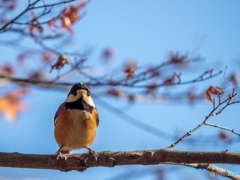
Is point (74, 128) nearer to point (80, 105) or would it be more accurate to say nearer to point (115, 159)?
point (80, 105)

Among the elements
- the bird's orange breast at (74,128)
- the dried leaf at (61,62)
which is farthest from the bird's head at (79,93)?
the dried leaf at (61,62)

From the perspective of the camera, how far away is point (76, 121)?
11.8 ft

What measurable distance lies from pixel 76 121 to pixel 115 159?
2.71 ft

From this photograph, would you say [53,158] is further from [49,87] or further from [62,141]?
[49,87]

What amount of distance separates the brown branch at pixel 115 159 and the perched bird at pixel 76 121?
0.58m

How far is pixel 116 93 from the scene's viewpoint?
17.2ft

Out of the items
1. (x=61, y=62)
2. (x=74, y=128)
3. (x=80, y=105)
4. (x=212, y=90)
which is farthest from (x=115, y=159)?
(x=61, y=62)

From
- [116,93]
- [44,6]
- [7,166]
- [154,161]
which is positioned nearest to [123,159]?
[154,161]

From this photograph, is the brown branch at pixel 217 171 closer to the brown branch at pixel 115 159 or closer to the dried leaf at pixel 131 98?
the brown branch at pixel 115 159

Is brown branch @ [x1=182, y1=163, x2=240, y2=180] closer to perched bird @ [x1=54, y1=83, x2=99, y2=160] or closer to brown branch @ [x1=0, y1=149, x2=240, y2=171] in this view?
brown branch @ [x1=0, y1=149, x2=240, y2=171]

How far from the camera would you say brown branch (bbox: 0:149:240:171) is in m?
2.75

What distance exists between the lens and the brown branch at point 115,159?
9.01 ft

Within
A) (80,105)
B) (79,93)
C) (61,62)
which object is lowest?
(80,105)

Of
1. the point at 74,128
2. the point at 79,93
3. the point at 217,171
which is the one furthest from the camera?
the point at 79,93
